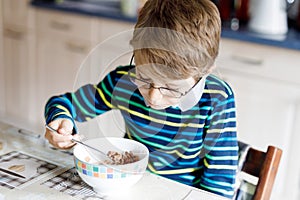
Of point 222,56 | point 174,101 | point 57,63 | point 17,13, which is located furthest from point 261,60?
point 17,13

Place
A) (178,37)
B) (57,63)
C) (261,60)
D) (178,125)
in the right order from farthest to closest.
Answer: (57,63) < (261,60) < (178,125) < (178,37)

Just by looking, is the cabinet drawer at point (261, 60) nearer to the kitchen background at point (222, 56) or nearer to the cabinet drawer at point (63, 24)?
the kitchen background at point (222, 56)

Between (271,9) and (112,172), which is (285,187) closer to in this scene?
(271,9)

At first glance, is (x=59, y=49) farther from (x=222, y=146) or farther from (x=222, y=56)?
(x=222, y=146)

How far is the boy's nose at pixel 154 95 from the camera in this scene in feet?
2.99

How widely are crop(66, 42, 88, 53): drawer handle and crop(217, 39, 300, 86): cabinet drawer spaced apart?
757 mm

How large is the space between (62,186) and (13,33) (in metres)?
1.97

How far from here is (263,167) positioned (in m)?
1.06

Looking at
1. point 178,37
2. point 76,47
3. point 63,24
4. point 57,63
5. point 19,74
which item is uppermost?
point 178,37

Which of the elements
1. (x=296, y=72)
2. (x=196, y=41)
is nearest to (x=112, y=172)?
(x=196, y=41)

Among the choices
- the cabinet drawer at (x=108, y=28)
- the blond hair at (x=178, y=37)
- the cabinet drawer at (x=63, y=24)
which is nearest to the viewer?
the blond hair at (x=178, y=37)

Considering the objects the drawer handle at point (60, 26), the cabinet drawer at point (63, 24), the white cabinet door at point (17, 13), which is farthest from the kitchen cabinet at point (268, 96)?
the white cabinet door at point (17, 13)

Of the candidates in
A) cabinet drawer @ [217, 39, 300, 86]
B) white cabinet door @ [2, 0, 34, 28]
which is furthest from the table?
white cabinet door @ [2, 0, 34, 28]

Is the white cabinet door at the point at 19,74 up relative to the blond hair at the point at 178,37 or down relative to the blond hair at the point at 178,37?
down
